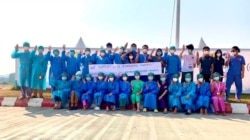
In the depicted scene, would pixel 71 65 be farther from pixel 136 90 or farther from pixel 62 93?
pixel 136 90

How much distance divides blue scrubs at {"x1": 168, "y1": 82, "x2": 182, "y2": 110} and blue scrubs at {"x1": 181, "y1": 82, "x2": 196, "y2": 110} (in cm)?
11

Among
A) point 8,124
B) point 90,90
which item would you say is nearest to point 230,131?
point 8,124

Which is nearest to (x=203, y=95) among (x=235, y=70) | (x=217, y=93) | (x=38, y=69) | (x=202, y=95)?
(x=202, y=95)

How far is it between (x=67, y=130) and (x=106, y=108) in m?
3.83

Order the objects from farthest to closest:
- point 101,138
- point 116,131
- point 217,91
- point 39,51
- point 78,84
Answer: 1. point 39,51
2. point 78,84
3. point 217,91
4. point 116,131
5. point 101,138

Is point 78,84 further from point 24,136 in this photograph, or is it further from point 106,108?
point 24,136

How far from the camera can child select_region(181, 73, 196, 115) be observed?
356 inches

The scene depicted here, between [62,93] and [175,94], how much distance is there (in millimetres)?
3193

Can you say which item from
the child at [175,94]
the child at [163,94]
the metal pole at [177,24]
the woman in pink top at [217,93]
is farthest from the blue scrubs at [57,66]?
the metal pole at [177,24]

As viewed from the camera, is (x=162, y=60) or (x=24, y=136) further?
(x=162, y=60)

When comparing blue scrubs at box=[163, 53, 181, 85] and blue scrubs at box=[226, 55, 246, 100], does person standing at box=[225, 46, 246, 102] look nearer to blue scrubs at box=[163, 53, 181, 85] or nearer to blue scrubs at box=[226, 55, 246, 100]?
blue scrubs at box=[226, 55, 246, 100]

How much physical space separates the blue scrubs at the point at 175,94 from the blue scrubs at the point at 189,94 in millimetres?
115

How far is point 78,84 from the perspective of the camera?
32.6 feet

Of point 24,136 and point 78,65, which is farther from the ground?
point 78,65
